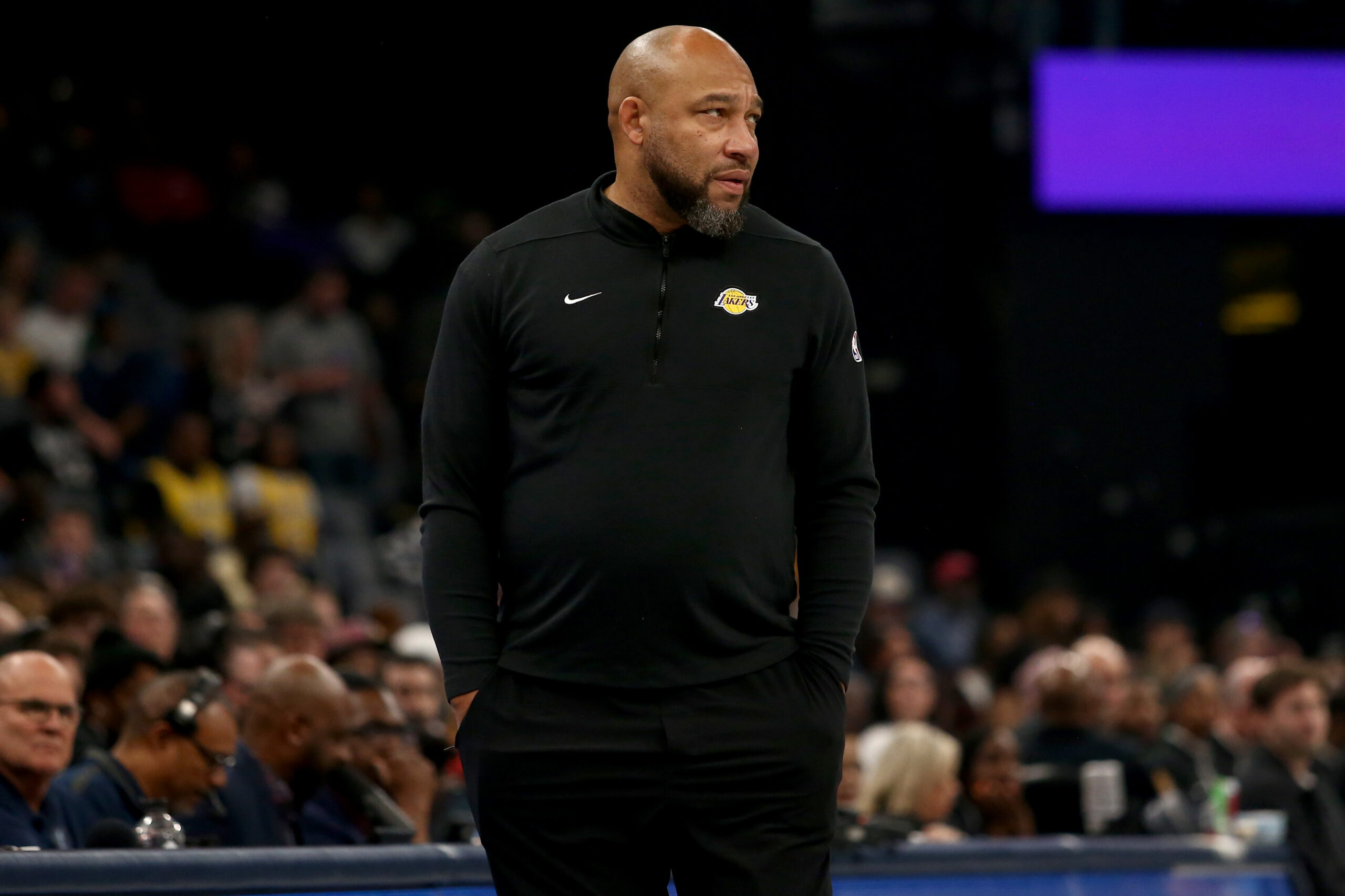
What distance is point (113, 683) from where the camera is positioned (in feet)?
17.4

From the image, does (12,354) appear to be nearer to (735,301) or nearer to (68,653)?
(68,653)

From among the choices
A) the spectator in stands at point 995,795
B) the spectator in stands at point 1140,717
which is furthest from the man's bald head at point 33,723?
the spectator in stands at point 1140,717

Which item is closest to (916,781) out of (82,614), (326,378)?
(82,614)

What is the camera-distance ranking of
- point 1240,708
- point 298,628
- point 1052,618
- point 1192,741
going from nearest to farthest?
point 298,628 < point 1192,741 < point 1240,708 < point 1052,618

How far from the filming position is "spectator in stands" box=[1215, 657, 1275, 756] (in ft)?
25.0

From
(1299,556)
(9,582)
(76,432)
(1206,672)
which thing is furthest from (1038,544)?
(9,582)

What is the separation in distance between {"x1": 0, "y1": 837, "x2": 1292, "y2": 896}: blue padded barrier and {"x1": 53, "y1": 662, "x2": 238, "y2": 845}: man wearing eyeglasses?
2.38ft

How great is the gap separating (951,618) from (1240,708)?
3.47m

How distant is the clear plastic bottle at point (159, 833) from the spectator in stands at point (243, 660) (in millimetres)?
1864

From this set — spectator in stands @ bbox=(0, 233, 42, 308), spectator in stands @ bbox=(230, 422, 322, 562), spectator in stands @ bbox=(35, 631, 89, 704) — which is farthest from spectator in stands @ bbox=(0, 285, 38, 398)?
spectator in stands @ bbox=(35, 631, 89, 704)

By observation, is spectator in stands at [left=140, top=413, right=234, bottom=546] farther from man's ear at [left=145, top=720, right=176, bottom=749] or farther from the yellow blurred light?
the yellow blurred light

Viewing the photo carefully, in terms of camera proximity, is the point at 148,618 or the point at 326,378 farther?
the point at 326,378

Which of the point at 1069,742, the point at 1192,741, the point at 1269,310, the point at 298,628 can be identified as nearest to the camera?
the point at 298,628

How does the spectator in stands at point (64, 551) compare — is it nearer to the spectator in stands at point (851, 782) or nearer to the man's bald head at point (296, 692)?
the spectator in stands at point (851, 782)
